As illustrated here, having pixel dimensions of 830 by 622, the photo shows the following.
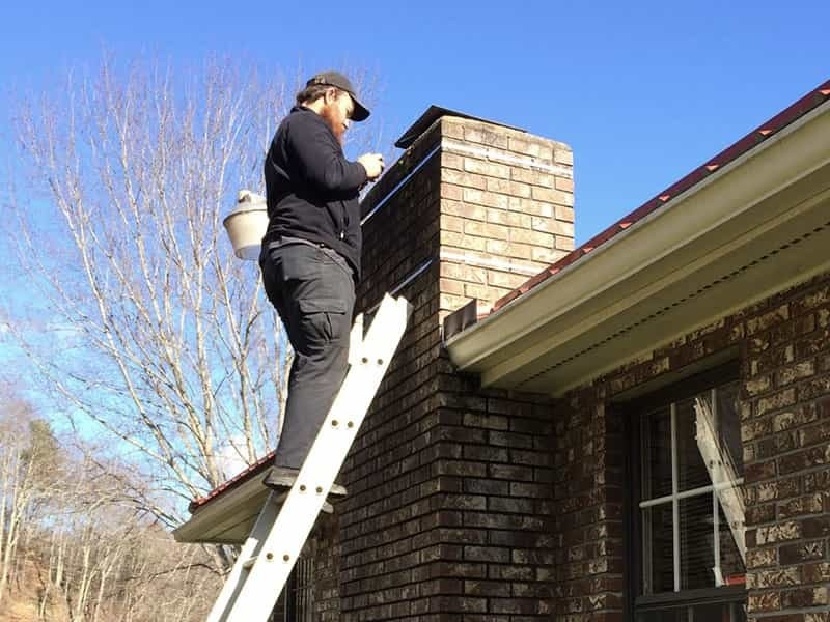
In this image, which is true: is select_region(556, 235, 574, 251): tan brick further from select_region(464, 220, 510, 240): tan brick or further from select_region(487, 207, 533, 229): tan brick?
select_region(464, 220, 510, 240): tan brick

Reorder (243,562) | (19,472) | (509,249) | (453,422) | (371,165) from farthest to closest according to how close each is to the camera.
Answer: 1. (19,472)
2. (509,249)
3. (453,422)
4. (371,165)
5. (243,562)

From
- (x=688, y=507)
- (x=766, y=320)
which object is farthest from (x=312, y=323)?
(x=688, y=507)

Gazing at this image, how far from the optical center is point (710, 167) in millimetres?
3736

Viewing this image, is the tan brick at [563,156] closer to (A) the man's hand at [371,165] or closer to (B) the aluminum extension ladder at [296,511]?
(A) the man's hand at [371,165]

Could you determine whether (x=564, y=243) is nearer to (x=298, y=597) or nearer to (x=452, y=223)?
(x=452, y=223)

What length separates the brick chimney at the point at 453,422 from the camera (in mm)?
5293

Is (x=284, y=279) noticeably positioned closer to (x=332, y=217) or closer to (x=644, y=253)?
(x=332, y=217)

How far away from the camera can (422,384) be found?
221 inches

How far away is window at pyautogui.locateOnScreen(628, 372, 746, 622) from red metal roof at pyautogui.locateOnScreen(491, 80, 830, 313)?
0.82 meters

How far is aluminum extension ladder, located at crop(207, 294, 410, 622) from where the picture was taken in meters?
3.16

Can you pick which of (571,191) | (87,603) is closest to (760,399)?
(571,191)

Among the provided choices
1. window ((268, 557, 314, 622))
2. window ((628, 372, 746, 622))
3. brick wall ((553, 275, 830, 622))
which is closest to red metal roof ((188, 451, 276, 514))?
window ((268, 557, 314, 622))

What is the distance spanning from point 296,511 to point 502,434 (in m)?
2.38

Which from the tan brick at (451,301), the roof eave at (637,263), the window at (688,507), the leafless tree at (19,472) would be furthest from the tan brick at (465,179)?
the leafless tree at (19,472)
